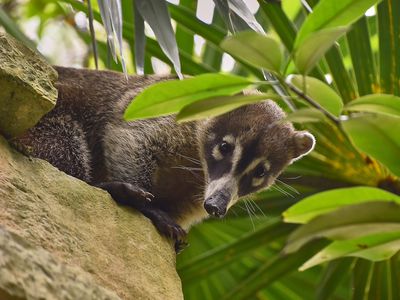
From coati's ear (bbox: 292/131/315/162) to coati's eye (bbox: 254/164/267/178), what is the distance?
158 millimetres

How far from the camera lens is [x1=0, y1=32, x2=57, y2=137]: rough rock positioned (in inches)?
77.1

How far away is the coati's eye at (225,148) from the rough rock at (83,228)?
2.80 ft

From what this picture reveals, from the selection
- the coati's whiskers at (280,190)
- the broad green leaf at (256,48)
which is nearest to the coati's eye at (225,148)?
the coati's whiskers at (280,190)

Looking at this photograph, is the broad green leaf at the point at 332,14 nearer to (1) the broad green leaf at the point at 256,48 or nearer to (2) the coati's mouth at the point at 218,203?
(1) the broad green leaf at the point at 256,48

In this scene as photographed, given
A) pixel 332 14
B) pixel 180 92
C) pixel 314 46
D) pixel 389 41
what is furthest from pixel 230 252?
pixel 314 46

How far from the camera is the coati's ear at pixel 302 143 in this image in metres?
3.14

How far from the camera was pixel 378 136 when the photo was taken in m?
1.35

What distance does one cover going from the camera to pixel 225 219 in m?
3.28

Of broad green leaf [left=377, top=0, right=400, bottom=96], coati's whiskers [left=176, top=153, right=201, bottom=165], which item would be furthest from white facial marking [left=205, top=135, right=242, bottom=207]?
broad green leaf [left=377, top=0, right=400, bottom=96]

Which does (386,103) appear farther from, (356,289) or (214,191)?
(356,289)

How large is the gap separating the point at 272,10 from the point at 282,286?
1.14m

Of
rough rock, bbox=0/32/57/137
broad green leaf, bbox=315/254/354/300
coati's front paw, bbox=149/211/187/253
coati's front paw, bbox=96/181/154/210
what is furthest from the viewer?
broad green leaf, bbox=315/254/354/300

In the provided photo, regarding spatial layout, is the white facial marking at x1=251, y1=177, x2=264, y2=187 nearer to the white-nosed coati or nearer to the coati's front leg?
the white-nosed coati

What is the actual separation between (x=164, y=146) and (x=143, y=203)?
0.59 m
